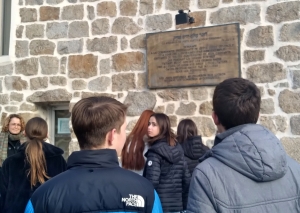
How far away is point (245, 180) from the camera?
62.5 inches

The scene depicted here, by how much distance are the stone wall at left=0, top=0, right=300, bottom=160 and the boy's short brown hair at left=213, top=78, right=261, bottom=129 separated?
327 cm

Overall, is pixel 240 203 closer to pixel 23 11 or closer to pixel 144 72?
pixel 144 72

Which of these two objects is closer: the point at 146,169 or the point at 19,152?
the point at 19,152

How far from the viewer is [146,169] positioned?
3361 mm

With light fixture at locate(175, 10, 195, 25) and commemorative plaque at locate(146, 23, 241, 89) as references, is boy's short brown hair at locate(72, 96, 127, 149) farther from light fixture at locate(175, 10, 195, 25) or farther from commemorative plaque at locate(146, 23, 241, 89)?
light fixture at locate(175, 10, 195, 25)

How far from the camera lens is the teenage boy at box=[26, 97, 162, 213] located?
151 centimetres

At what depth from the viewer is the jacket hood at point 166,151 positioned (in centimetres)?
335

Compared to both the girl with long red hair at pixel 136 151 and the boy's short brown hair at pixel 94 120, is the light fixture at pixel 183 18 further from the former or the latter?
the boy's short brown hair at pixel 94 120

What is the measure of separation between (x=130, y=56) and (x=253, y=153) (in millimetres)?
4179

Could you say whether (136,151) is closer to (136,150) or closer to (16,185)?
(136,150)

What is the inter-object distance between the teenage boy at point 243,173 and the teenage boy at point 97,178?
235 millimetres


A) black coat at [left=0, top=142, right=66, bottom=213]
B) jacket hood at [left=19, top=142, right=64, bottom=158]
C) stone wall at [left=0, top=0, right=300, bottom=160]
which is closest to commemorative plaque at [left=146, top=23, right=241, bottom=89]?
stone wall at [left=0, top=0, right=300, bottom=160]

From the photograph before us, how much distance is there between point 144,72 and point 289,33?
1.99 m

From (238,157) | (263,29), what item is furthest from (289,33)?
(238,157)
